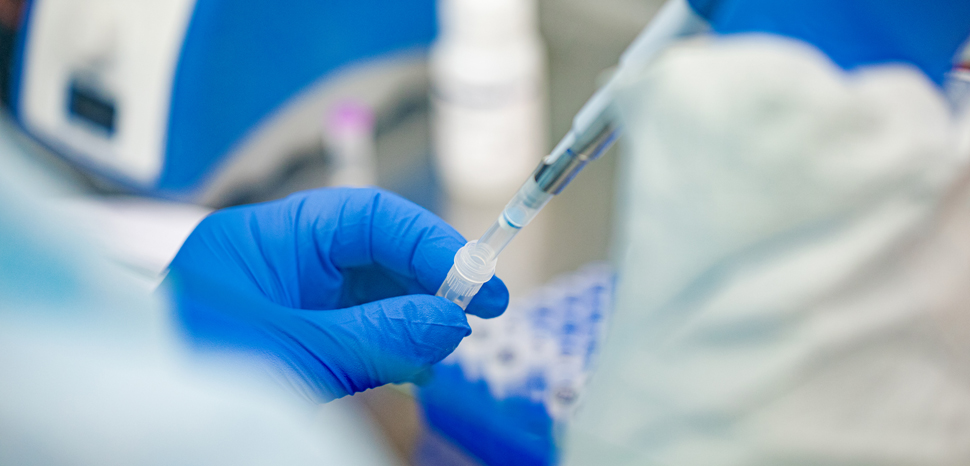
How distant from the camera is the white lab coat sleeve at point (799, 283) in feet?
Answer: 1.02

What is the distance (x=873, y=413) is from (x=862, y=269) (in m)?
0.07

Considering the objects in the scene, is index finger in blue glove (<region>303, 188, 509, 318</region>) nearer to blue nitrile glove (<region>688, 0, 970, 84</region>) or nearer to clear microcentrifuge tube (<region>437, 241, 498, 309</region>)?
clear microcentrifuge tube (<region>437, 241, 498, 309</region>)

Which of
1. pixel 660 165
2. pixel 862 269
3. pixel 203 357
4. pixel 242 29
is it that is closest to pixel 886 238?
pixel 862 269

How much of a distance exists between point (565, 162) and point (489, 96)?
0.35 metres

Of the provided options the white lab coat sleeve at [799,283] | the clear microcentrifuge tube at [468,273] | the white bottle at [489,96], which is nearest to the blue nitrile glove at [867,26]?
the white lab coat sleeve at [799,283]

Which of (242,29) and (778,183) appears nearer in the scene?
(778,183)

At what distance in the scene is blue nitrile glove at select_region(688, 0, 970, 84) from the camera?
366mm

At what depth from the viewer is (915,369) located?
0.32 metres

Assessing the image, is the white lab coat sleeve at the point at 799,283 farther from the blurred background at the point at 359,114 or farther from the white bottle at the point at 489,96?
the white bottle at the point at 489,96

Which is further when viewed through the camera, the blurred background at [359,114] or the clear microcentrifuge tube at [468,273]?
the blurred background at [359,114]

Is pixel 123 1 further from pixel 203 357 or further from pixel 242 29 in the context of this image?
pixel 203 357

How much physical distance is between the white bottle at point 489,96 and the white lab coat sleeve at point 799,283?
0.38 metres

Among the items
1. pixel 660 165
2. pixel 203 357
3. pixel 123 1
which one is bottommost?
pixel 203 357

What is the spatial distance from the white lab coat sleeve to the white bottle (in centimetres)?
38
